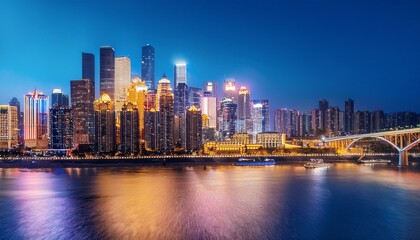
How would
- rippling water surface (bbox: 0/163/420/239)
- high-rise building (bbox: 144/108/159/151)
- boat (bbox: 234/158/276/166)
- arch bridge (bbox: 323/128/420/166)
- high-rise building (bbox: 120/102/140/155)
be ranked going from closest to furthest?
1. rippling water surface (bbox: 0/163/420/239)
2. arch bridge (bbox: 323/128/420/166)
3. boat (bbox: 234/158/276/166)
4. high-rise building (bbox: 120/102/140/155)
5. high-rise building (bbox: 144/108/159/151)

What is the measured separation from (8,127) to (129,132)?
48.2 meters

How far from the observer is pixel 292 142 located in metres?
123

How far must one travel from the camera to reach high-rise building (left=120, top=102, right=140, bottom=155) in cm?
9674

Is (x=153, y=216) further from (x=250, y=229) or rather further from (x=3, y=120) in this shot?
(x=3, y=120)

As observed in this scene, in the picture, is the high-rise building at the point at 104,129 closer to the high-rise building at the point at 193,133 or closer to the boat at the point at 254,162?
the high-rise building at the point at 193,133

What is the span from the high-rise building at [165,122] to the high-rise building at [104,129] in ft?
32.8

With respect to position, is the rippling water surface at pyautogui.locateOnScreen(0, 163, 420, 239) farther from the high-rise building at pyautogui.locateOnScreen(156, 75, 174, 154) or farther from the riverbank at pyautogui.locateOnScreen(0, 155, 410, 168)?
the high-rise building at pyautogui.locateOnScreen(156, 75, 174, 154)

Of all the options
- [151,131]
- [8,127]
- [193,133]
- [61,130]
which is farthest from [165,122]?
[8,127]

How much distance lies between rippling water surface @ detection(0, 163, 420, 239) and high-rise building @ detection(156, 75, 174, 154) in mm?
58969

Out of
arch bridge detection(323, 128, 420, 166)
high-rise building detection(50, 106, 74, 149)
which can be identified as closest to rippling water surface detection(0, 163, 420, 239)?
arch bridge detection(323, 128, 420, 166)

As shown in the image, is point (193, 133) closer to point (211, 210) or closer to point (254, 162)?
point (254, 162)

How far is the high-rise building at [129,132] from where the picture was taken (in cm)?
9674

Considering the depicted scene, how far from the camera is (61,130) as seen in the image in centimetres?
10788

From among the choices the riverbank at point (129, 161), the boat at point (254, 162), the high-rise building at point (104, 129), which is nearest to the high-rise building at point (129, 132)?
the high-rise building at point (104, 129)
